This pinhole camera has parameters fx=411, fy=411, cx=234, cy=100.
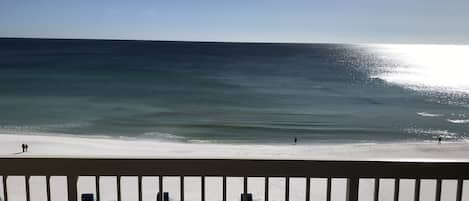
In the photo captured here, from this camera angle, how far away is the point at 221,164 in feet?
4.47

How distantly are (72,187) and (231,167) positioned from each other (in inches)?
21.7

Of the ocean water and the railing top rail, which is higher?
the ocean water

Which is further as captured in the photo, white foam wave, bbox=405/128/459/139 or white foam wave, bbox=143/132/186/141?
white foam wave, bbox=405/128/459/139

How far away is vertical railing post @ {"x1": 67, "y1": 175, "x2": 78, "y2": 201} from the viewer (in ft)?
4.54

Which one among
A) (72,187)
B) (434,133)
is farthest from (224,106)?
(72,187)

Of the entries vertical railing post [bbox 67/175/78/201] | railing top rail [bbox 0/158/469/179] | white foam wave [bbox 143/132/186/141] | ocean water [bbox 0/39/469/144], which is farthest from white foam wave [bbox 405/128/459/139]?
vertical railing post [bbox 67/175/78/201]

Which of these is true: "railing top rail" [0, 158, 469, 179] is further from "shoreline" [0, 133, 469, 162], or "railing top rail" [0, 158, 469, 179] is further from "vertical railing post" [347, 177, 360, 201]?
"shoreline" [0, 133, 469, 162]

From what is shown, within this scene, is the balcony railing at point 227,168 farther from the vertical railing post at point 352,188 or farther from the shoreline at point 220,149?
the shoreline at point 220,149

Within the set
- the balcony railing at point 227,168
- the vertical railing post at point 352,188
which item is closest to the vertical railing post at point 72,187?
the balcony railing at point 227,168

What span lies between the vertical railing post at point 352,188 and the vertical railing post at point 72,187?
93 cm

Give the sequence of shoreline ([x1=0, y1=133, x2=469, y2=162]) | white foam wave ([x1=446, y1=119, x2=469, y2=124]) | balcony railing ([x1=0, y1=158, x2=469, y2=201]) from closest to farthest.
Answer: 1. balcony railing ([x1=0, y1=158, x2=469, y2=201])
2. shoreline ([x1=0, y1=133, x2=469, y2=162])
3. white foam wave ([x1=446, y1=119, x2=469, y2=124])

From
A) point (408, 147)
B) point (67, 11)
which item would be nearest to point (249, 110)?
point (408, 147)

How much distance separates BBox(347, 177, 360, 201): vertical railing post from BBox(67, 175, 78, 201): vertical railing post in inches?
36.7

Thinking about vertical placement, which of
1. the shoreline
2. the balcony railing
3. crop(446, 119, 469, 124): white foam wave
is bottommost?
the shoreline
